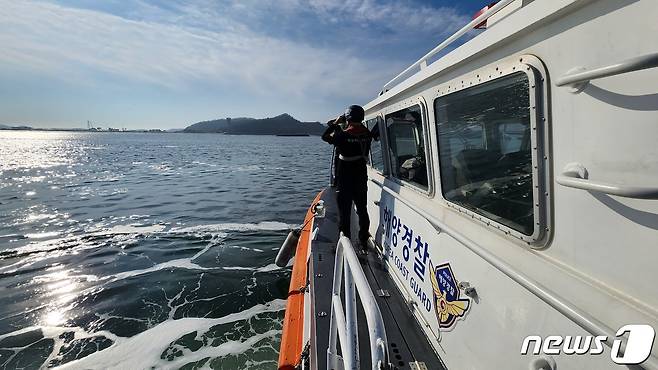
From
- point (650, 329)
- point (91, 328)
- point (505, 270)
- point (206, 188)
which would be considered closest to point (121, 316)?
point (91, 328)

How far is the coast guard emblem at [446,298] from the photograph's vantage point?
2.40 m

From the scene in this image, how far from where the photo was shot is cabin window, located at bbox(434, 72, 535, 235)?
5.68ft

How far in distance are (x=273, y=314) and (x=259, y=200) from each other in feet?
30.3

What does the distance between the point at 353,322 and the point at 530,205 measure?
1074 mm

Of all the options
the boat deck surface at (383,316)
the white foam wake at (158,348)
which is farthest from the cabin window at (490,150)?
the white foam wake at (158,348)

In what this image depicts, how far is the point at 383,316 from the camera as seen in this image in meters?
3.32

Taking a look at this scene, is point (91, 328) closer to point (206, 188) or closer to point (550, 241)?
point (550, 241)

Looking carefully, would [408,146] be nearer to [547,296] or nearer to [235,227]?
[547,296]

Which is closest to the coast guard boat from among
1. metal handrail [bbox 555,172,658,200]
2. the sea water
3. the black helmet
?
metal handrail [bbox 555,172,658,200]

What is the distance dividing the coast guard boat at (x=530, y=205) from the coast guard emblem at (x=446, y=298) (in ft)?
0.06

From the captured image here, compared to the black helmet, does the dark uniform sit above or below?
below

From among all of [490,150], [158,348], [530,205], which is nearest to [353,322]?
[530,205]

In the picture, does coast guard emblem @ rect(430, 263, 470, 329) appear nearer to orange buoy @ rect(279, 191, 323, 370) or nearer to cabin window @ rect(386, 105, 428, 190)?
cabin window @ rect(386, 105, 428, 190)

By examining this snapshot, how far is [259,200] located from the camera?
1470cm
